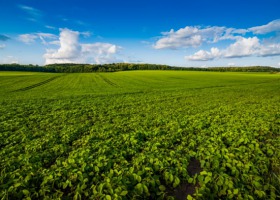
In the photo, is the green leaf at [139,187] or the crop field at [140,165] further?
the crop field at [140,165]

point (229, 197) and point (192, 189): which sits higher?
point (229, 197)

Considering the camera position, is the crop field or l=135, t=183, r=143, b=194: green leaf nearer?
l=135, t=183, r=143, b=194: green leaf

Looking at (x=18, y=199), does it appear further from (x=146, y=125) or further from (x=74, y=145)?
(x=146, y=125)

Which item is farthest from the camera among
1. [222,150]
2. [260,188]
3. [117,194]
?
[222,150]

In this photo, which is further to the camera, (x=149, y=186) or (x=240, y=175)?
(x=240, y=175)

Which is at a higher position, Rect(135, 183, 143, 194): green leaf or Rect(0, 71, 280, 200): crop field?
Rect(135, 183, 143, 194): green leaf

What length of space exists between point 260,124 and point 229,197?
8.82m

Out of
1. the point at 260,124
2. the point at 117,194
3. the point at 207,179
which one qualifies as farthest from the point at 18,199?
the point at 260,124

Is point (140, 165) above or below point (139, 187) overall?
below

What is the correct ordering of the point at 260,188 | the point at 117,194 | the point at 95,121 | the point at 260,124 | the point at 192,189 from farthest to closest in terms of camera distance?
the point at 95,121, the point at 260,124, the point at 192,189, the point at 260,188, the point at 117,194

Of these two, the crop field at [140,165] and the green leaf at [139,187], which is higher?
the green leaf at [139,187]

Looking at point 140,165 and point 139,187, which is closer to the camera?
point 139,187

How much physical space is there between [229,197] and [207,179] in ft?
2.58

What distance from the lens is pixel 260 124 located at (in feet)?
38.4
